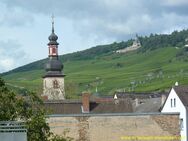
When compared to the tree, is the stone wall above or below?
above

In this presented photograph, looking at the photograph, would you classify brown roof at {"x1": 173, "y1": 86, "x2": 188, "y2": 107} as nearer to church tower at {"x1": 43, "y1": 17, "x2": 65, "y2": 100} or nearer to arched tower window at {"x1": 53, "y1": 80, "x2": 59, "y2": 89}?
church tower at {"x1": 43, "y1": 17, "x2": 65, "y2": 100}

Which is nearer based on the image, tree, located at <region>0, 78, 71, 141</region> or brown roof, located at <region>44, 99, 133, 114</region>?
tree, located at <region>0, 78, 71, 141</region>

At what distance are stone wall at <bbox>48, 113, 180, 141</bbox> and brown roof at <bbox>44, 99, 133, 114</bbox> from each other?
20655mm

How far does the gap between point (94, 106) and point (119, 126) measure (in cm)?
2487

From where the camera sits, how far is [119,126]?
54531 mm

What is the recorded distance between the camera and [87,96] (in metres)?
76.8

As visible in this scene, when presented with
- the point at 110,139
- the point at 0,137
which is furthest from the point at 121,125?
the point at 0,137

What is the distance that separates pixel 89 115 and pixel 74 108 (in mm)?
22999

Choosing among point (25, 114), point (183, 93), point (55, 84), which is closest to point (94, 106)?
point (183, 93)

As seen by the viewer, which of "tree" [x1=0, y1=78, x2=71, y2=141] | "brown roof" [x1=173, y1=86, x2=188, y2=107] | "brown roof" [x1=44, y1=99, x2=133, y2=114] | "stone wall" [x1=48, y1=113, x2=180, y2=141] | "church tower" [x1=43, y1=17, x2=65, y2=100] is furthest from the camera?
"church tower" [x1=43, y1=17, x2=65, y2=100]

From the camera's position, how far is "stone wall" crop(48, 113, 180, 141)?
176 feet

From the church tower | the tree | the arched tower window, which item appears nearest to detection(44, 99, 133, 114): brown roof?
the church tower

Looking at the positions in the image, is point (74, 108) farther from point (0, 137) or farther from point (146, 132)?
point (0, 137)

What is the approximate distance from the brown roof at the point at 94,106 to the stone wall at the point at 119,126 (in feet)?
67.8
